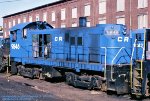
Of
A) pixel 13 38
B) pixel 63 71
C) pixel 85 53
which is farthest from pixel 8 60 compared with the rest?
pixel 85 53

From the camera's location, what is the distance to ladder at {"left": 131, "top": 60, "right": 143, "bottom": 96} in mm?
15129

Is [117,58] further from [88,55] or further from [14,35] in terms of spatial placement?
[14,35]

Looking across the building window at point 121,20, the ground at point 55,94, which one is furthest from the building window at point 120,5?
the ground at point 55,94

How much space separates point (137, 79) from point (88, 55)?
4.28 meters

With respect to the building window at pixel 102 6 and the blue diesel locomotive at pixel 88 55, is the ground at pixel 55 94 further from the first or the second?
the building window at pixel 102 6

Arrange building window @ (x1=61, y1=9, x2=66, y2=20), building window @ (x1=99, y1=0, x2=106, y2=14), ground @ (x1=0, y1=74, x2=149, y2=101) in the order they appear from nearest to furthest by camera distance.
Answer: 1. ground @ (x1=0, y1=74, x2=149, y2=101)
2. building window @ (x1=99, y1=0, x2=106, y2=14)
3. building window @ (x1=61, y1=9, x2=66, y2=20)

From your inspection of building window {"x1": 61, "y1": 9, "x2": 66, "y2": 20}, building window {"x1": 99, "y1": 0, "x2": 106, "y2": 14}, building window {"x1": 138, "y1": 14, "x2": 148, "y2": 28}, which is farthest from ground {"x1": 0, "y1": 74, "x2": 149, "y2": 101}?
building window {"x1": 61, "y1": 9, "x2": 66, "y2": 20}

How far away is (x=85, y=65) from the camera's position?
61.0ft

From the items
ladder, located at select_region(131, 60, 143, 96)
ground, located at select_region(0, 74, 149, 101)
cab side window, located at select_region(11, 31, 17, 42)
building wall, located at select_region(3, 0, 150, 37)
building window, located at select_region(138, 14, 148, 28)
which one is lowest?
ground, located at select_region(0, 74, 149, 101)

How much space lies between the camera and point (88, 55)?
62.3 ft

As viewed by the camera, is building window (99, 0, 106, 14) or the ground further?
building window (99, 0, 106, 14)

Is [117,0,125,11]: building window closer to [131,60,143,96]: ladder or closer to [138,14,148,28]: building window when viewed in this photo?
[138,14,148,28]: building window

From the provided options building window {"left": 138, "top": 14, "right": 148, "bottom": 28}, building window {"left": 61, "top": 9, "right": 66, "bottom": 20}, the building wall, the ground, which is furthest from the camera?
building window {"left": 61, "top": 9, "right": 66, "bottom": 20}

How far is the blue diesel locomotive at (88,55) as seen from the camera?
16.2 m
